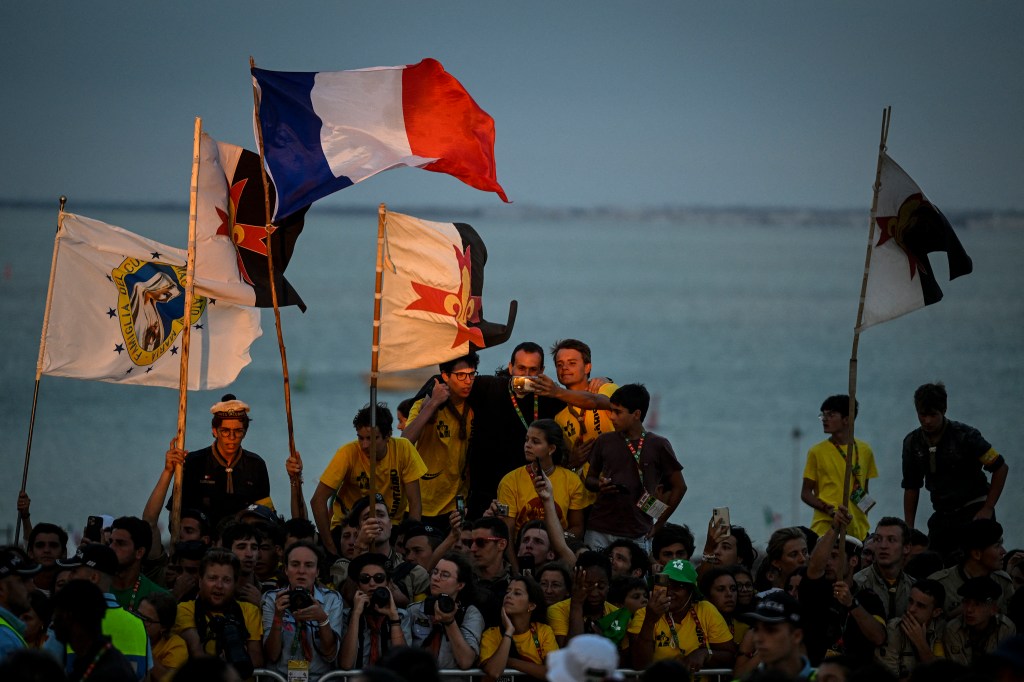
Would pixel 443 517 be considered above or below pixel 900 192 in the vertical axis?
below

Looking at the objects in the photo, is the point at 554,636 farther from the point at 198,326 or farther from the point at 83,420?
the point at 83,420

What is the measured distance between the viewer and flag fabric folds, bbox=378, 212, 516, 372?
8766 millimetres

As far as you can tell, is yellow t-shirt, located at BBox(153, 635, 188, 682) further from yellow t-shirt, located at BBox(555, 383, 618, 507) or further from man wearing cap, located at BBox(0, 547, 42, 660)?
yellow t-shirt, located at BBox(555, 383, 618, 507)

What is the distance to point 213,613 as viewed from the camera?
7.91 m

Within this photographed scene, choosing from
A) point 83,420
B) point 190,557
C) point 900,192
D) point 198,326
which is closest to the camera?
point 190,557

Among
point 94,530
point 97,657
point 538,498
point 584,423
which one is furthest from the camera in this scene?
point 584,423

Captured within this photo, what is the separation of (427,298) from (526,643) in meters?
1.99

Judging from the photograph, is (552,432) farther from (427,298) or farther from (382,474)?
(427,298)

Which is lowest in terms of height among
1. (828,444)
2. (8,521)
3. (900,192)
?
(8,521)

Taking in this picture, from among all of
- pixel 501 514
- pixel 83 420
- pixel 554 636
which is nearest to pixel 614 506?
pixel 501 514

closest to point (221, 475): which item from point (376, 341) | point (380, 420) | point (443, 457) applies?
point (380, 420)

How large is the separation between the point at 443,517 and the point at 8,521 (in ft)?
40.3

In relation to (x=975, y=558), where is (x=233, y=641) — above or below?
below

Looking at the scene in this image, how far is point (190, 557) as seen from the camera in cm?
835
